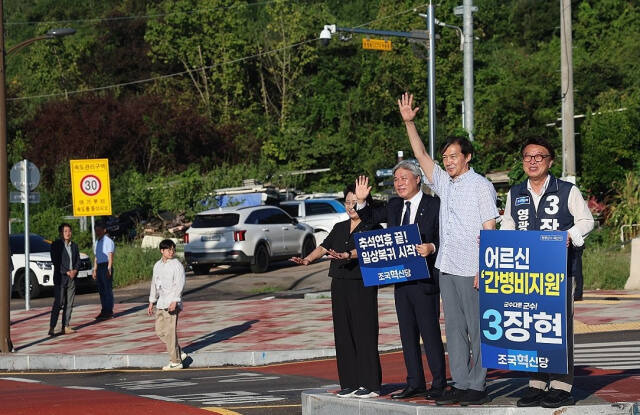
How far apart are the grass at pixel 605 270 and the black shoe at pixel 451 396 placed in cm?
1488

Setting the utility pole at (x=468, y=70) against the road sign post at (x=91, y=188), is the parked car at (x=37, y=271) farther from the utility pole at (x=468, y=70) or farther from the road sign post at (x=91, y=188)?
the utility pole at (x=468, y=70)

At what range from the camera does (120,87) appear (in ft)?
224

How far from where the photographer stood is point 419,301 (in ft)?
29.7

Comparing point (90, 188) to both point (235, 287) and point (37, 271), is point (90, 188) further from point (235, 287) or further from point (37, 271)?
point (235, 287)

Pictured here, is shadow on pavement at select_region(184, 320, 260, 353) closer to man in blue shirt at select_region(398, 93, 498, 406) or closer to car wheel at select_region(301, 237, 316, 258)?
man in blue shirt at select_region(398, 93, 498, 406)

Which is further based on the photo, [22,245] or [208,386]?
[22,245]

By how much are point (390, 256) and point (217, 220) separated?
21.1m

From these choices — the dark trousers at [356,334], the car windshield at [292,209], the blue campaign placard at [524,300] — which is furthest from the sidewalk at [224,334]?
the car windshield at [292,209]

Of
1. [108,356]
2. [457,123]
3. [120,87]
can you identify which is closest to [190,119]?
[457,123]

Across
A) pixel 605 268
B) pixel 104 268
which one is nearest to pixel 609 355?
pixel 104 268

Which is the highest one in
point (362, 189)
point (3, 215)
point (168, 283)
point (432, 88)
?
point (432, 88)

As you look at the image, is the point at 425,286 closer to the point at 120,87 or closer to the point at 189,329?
the point at 189,329

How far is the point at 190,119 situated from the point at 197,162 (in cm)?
213

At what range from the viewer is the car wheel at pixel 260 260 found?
2994cm
